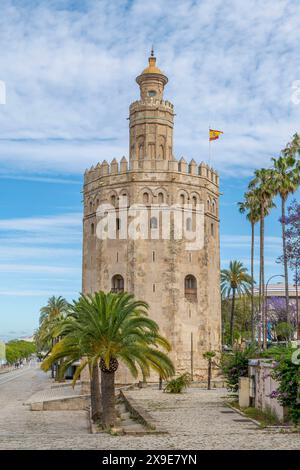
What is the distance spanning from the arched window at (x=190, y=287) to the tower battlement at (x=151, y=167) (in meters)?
7.29

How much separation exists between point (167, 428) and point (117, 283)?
76.4 ft

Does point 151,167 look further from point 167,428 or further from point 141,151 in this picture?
point 167,428

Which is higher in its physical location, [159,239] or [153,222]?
[153,222]

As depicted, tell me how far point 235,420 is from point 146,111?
27.6m

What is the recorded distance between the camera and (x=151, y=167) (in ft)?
138

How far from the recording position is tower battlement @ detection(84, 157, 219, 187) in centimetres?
4206

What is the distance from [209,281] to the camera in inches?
1667

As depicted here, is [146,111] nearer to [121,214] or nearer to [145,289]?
[121,214]

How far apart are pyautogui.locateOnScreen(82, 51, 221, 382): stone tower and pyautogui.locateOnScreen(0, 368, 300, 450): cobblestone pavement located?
840 cm

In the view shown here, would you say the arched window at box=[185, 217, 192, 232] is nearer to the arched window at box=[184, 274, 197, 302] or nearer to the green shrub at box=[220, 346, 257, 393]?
the arched window at box=[184, 274, 197, 302]

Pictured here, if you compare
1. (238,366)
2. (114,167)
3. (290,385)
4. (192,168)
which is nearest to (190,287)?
(192,168)

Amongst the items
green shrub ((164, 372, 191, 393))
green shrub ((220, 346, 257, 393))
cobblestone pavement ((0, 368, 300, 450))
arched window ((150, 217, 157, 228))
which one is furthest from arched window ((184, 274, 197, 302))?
green shrub ((220, 346, 257, 393))

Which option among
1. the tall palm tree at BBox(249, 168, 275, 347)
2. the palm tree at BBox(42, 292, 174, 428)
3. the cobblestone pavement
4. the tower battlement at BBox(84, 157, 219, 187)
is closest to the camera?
the cobblestone pavement

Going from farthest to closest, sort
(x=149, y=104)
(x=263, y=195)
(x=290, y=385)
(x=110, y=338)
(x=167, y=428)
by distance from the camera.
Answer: (x=149, y=104), (x=263, y=195), (x=110, y=338), (x=167, y=428), (x=290, y=385)
